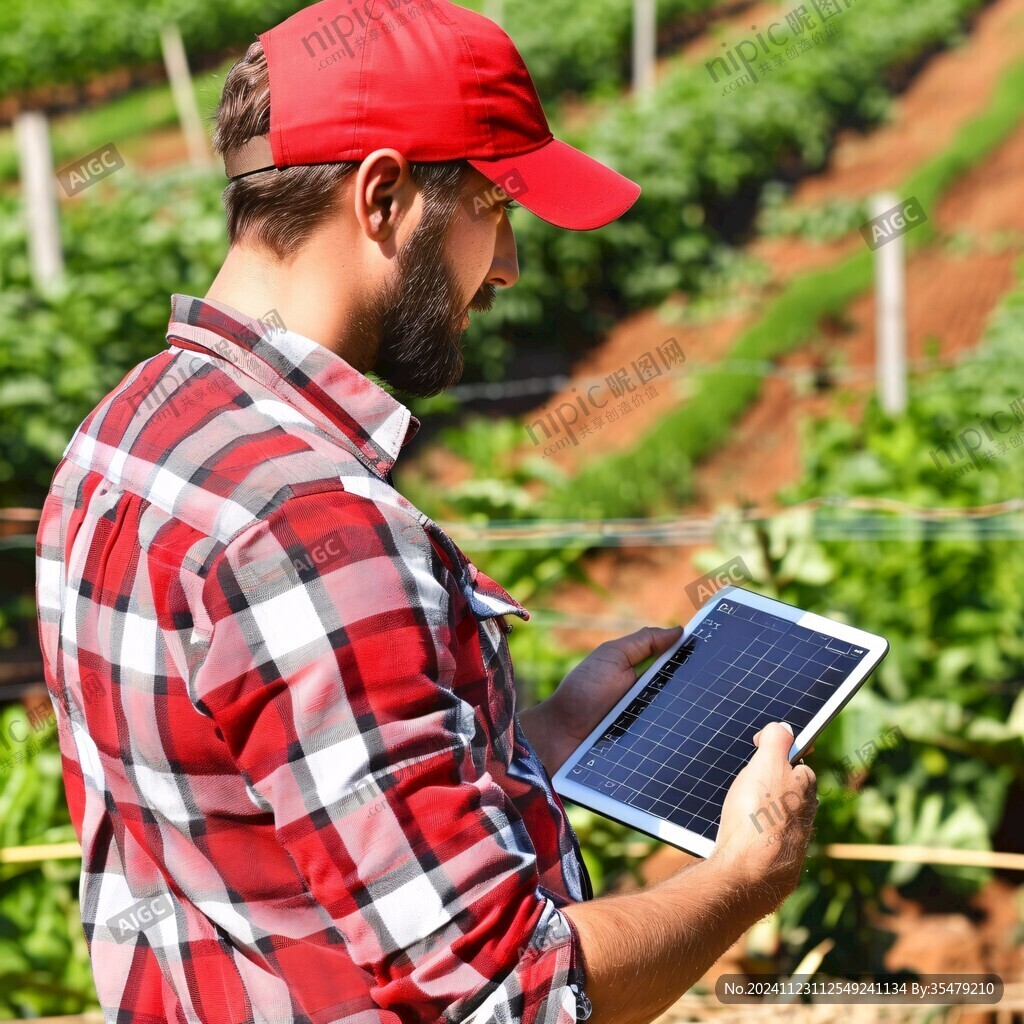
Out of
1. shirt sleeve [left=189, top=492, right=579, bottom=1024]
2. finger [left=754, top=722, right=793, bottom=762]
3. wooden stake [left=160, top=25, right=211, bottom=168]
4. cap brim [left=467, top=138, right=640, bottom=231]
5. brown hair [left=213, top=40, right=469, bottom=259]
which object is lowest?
finger [left=754, top=722, right=793, bottom=762]

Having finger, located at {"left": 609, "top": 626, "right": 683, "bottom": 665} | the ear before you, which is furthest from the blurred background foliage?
finger, located at {"left": 609, "top": 626, "right": 683, "bottom": 665}

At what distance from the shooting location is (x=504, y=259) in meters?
1.31

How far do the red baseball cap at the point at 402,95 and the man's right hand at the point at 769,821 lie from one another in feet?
1.89

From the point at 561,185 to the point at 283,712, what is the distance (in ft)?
2.01

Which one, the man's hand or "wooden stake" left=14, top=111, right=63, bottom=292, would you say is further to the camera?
"wooden stake" left=14, top=111, right=63, bottom=292

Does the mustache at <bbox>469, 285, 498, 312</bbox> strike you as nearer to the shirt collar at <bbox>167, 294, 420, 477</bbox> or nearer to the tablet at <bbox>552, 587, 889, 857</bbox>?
the shirt collar at <bbox>167, 294, 420, 477</bbox>

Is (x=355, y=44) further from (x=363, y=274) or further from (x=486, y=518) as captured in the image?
(x=486, y=518)

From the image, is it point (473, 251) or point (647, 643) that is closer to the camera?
point (473, 251)

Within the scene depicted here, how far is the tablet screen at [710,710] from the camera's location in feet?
4.64

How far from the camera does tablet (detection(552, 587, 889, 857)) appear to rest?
1396 mm

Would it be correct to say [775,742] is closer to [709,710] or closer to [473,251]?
[709,710]

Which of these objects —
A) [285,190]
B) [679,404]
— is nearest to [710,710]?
[285,190]

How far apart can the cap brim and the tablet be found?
55 cm

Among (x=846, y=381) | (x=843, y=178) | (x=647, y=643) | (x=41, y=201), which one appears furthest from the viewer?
(x=843, y=178)
